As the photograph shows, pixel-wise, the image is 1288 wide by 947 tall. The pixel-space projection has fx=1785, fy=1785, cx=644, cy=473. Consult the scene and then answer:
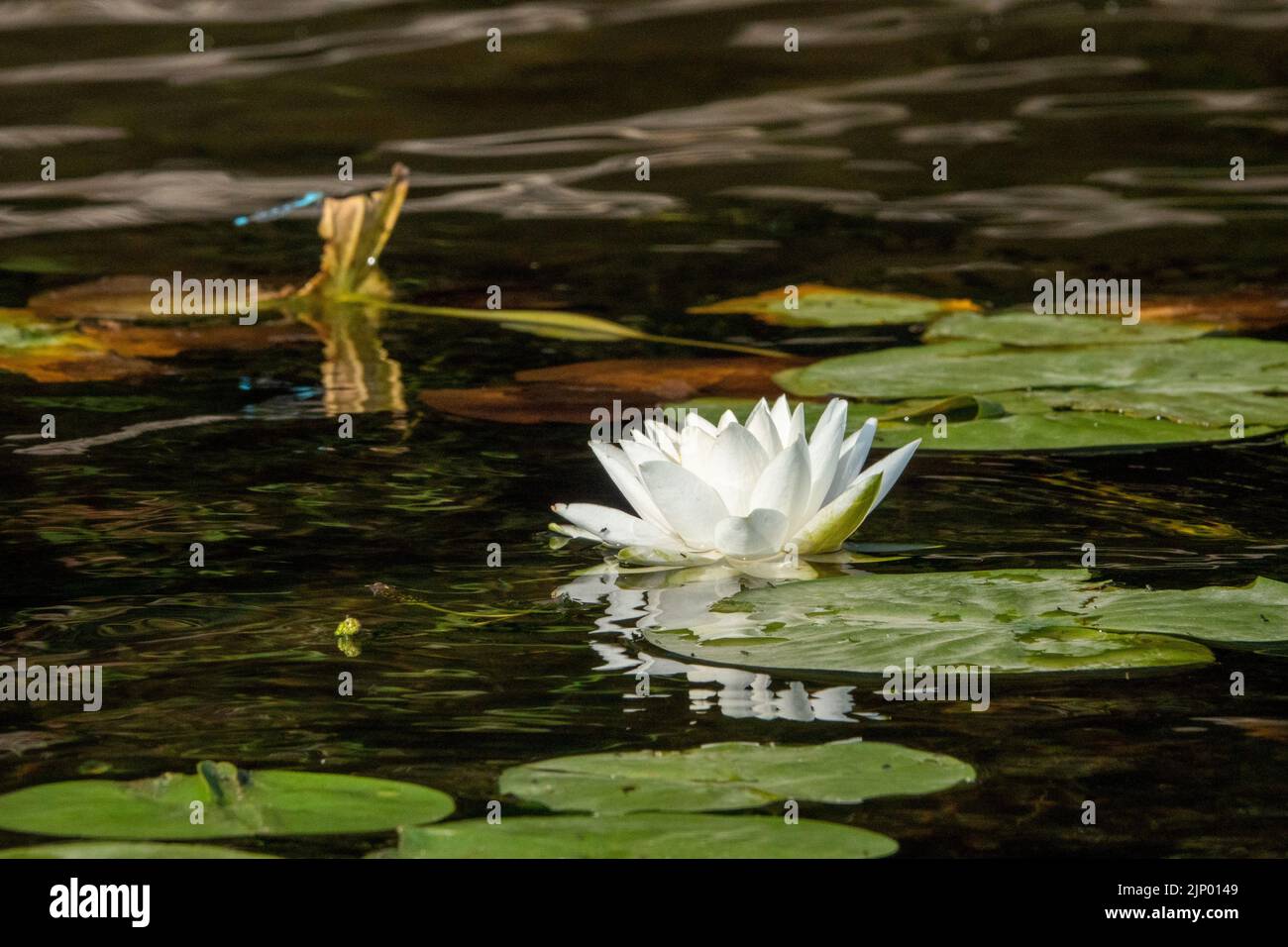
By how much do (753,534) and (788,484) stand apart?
9 centimetres

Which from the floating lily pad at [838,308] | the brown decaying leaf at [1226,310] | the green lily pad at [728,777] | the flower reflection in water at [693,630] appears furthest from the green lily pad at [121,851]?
the brown decaying leaf at [1226,310]

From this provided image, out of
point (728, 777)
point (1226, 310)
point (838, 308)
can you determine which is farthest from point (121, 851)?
point (1226, 310)

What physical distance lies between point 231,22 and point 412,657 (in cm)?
721

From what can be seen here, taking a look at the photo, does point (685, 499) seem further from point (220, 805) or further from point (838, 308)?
point (838, 308)

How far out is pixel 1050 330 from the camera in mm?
4305

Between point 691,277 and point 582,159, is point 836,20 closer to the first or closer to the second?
point 582,159

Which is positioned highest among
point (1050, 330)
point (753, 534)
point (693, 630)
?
point (1050, 330)

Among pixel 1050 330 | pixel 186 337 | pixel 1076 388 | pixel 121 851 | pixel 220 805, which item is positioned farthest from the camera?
pixel 186 337

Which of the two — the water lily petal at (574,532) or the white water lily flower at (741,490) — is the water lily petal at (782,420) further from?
the water lily petal at (574,532)

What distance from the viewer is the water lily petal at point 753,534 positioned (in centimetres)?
256

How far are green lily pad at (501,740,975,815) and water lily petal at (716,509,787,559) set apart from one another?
0.67 m

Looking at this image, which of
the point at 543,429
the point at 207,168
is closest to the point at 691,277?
the point at 543,429

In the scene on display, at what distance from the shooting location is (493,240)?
→ 20.4 ft

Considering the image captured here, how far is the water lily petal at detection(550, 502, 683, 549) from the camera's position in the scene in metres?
2.69
